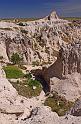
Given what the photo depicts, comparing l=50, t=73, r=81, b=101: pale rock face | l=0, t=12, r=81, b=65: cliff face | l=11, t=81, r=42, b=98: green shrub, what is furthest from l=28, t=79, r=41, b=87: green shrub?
l=0, t=12, r=81, b=65: cliff face

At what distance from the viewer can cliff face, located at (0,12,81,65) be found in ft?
135

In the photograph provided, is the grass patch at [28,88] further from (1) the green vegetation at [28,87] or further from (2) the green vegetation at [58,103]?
(2) the green vegetation at [58,103]

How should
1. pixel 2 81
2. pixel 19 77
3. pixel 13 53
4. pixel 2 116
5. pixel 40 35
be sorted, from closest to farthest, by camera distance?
pixel 2 116 → pixel 2 81 → pixel 19 77 → pixel 13 53 → pixel 40 35

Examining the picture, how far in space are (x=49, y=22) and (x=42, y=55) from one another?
20757 millimetres

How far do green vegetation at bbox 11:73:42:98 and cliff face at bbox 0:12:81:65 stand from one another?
9.59m

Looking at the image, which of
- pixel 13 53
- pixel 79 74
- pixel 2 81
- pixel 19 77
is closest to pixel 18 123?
pixel 2 81

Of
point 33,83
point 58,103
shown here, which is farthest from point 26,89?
point 58,103

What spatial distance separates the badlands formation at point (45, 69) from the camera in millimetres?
12277

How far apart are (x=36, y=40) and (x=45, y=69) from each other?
17.5 m

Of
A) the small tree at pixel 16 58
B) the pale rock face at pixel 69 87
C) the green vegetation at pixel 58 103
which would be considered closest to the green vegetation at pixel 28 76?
the pale rock face at pixel 69 87

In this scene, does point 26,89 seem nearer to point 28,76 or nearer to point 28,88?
point 28,88

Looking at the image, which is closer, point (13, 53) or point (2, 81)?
point (2, 81)

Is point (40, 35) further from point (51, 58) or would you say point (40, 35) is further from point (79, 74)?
point (79, 74)

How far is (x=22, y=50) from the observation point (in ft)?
136
